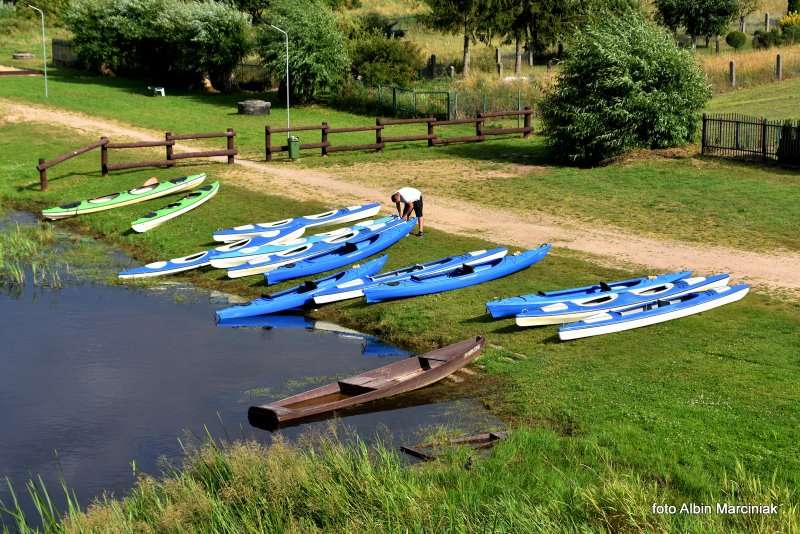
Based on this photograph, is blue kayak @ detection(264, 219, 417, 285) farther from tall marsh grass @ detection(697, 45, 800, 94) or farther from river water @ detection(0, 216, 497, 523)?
tall marsh grass @ detection(697, 45, 800, 94)

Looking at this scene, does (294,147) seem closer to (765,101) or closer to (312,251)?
(312,251)

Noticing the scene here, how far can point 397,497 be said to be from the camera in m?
13.4

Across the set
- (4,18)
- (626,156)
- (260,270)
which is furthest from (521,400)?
(4,18)

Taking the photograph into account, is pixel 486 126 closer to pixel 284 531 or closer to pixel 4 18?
pixel 284 531

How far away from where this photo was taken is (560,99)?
38156 mm

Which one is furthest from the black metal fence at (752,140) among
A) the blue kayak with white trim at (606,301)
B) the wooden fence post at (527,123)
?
the blue kayak with white trim at (606,301)

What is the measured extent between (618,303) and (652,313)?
0.76 meters

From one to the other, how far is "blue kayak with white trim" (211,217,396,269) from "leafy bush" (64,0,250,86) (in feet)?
102

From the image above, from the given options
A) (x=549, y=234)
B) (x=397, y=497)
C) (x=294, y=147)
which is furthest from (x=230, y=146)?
(x=397, y=497)

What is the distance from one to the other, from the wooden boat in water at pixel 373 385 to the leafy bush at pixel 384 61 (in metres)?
36.7

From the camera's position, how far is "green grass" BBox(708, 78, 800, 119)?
49.6 m

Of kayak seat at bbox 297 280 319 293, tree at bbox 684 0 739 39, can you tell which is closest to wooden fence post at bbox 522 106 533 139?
kayak seat at bbox 297 280 319 293

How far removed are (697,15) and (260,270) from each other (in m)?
53.0

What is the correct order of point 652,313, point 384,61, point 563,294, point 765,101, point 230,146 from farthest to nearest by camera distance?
point 384,61 → point 765,101 → point 230,146 → point 563,294 → point 652,313
